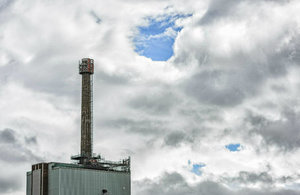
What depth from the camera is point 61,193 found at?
19975 cm
